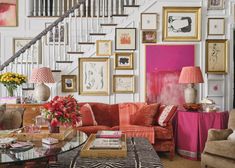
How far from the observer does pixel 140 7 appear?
598cm

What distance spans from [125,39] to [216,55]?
1.74 meters

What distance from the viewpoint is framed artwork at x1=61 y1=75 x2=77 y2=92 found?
5.93 meters

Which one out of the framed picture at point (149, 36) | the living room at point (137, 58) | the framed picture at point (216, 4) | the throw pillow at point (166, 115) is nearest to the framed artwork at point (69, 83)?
the living room at point (137, 58)

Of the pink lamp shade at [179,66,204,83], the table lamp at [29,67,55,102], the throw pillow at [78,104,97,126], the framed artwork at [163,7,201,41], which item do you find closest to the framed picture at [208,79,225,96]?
the pink lamp shade at [179,66,204,83]

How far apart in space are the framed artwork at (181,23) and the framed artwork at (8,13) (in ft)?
10.4

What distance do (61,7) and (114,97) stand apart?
2.62m

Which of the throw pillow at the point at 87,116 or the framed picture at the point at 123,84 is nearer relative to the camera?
the throw pillow at the point at 87,116

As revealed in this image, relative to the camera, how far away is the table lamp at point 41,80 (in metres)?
5.22

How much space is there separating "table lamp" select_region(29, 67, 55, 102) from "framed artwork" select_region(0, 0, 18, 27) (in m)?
1.94

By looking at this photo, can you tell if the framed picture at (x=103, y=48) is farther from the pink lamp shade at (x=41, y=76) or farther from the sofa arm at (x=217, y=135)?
the sofa arm at (x=217, y=135)

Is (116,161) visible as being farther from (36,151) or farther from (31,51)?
(31,51)

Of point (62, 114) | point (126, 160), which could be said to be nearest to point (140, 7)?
point (62, 114)

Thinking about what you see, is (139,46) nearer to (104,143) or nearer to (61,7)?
(61,7)

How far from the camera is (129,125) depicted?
206 inches
